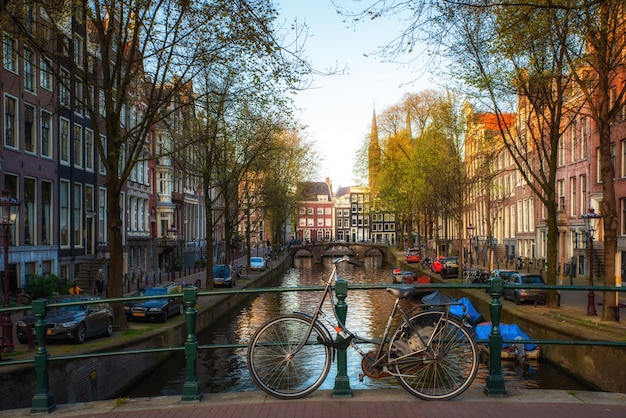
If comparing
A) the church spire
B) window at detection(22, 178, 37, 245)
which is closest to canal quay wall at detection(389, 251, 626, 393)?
window at detection(22, 178, 37, 245)

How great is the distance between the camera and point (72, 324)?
16.8 meters

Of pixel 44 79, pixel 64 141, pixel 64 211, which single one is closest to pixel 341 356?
pixel 44 79

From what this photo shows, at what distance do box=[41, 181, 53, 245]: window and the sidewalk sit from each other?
86.0ft

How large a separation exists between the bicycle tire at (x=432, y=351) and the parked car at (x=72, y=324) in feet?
36.9

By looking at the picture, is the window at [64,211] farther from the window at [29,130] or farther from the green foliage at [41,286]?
the green foliage at [41,286]

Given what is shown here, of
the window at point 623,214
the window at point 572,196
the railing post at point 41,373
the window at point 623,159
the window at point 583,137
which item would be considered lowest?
the railing post at point 41,373

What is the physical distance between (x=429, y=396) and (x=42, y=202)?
28.2 metres

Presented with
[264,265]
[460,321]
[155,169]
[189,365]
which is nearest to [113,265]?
[189,365]

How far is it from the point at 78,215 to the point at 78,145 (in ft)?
12.5

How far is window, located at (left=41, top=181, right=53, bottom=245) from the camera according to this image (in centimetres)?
3078

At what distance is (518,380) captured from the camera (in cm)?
1764

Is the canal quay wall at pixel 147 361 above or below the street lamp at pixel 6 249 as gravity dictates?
below

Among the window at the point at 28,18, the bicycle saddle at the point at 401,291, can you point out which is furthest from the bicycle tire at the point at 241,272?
the bicycle saddle at the point at 401,291

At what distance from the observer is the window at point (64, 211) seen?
33.0 m
